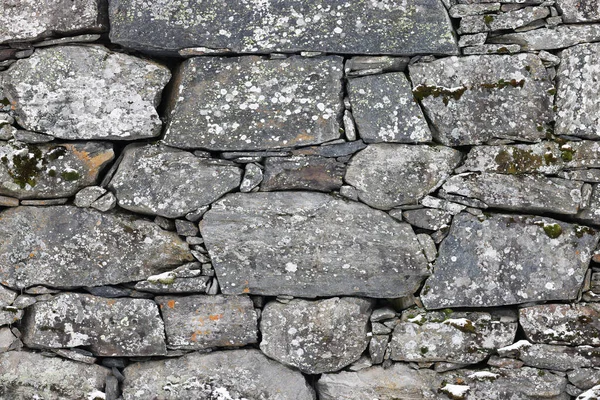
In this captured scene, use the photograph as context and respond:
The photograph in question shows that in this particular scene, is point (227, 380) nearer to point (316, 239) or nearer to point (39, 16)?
point (316, 239)

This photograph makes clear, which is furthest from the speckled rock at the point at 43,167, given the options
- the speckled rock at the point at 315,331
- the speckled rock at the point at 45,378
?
the speckled rock at the point at 315,331

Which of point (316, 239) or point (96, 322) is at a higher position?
point (316, 239)

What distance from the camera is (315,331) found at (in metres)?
4.55

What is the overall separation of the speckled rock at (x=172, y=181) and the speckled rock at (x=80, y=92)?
265 millimetres

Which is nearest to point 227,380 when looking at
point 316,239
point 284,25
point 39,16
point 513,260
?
point 316,239

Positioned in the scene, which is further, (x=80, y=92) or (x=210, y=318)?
(x=210, y=318)

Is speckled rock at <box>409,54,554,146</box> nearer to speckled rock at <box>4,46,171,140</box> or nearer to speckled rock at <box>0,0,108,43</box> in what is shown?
speckled rock at <box>4,46,171,140</box>

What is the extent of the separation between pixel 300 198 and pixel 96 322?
1.83 meters

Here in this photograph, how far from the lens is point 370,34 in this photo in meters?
4.35

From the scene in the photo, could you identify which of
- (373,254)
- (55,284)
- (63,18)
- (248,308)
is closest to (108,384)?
(55,284)

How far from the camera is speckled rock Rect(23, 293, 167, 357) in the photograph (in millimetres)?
4578

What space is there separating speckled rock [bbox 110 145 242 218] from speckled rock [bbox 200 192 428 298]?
0.14 meters

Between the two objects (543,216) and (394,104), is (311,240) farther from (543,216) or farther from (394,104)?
(543,216)

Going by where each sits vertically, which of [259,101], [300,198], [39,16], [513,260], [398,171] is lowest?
[513,260]
